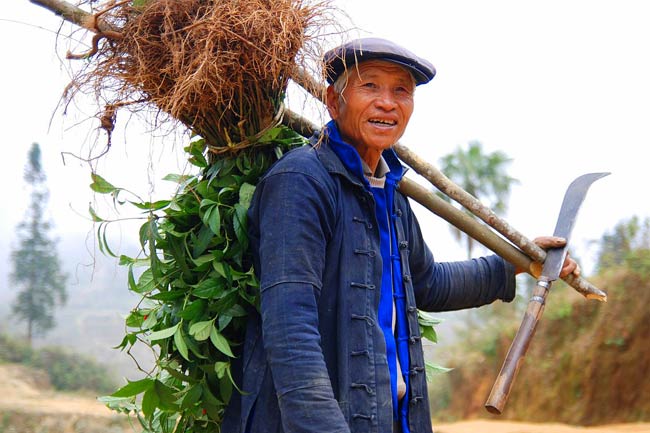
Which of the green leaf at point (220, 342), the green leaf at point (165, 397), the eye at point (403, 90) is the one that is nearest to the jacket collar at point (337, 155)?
the eye at point (403, 90)

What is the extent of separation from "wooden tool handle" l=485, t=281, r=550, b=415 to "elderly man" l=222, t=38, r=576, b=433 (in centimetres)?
21

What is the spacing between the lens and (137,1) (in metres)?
2.22

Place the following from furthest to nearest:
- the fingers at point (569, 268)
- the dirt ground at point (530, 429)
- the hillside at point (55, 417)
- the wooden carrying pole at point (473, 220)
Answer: the hillside at point (55, 417)
the dirt ground at point (530, 429)
the fingers at point (569, 268)
the wooden carrying pole at point (473, 220)

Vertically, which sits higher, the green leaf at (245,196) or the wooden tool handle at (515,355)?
the green leaf at (245,196)

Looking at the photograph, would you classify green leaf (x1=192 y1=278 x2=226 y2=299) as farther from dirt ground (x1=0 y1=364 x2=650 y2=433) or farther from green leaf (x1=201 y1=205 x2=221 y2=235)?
dirt ground (x1=0 y1=364 x2=650 y2=433)

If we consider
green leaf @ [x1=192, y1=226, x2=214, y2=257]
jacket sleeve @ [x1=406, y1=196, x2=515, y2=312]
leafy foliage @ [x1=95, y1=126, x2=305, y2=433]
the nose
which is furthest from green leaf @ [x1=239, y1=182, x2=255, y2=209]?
jacket sleeve @ [x1=406, y1=196, x2=515, y2=312]

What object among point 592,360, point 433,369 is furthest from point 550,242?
point 592,360

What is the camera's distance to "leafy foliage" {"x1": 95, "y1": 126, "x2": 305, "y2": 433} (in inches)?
87.5

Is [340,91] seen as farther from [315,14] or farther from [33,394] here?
[33,394]

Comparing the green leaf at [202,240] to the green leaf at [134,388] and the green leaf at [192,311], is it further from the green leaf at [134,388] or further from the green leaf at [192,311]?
the green leaf at [134,388]

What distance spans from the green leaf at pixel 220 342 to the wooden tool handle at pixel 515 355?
76cm

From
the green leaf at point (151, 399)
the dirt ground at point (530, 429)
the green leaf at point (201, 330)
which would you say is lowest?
the dirt ground at point (530, 429)

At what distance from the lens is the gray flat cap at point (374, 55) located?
2260 mm

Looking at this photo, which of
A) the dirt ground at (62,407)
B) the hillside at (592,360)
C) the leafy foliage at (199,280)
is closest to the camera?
the leafy foliage at (199,280)
